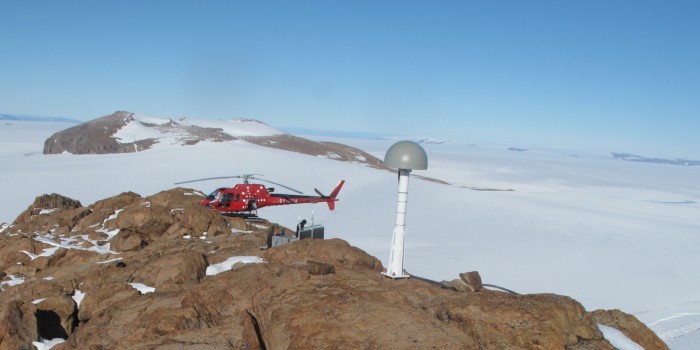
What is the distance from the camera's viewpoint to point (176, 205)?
19188mm

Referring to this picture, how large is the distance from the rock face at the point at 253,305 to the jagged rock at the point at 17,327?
20 mm

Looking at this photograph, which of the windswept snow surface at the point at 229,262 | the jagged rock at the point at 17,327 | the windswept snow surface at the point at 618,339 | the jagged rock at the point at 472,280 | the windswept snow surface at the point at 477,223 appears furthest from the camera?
the windswept snow surface at the point at 477,223

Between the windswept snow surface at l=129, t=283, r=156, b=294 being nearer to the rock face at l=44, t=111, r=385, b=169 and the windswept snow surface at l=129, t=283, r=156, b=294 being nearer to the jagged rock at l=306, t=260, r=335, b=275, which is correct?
the jagged rock at l=306, t=260, r=335, b=275

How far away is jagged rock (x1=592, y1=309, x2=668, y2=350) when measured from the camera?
702cm

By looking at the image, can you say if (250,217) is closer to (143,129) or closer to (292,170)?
(292,170)

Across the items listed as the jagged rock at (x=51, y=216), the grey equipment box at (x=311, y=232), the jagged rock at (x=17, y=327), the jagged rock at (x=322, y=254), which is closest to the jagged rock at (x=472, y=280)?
the jagged rock at (x=322, y=254)

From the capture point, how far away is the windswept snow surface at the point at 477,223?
21625 millimetres

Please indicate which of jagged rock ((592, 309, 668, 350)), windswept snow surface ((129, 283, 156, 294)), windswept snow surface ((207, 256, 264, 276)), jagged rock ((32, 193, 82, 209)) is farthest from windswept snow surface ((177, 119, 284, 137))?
jagged rock ((592, 309, 668, 350))

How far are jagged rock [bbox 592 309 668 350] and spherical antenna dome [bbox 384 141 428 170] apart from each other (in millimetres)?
3868

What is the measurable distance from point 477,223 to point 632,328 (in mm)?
26006

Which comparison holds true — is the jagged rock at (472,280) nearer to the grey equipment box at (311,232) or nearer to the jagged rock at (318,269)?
the jagged rock at (318,269)

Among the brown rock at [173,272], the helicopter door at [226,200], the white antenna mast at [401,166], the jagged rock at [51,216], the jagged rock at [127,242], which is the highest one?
the white antenna mast at [401,166]

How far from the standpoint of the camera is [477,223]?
108 ft

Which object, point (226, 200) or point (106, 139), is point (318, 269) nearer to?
point (226, 200)
